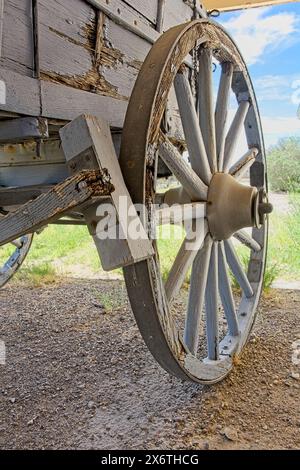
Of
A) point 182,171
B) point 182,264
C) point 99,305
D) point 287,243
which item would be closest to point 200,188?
point 182,171

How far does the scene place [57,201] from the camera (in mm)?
1084

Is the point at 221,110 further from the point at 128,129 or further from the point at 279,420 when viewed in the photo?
the point at 279,420

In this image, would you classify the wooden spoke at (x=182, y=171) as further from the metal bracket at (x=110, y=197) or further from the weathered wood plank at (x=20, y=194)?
the weathered wood plank at (x=20, y=194)

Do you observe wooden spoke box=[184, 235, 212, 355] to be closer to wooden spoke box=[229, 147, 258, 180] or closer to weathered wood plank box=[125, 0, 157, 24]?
wooden spoke box=[229, 147, 258, 180]

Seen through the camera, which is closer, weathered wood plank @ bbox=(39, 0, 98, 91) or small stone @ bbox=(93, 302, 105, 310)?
weathered wood plank @ bbox=(39, 0, 98, 91)

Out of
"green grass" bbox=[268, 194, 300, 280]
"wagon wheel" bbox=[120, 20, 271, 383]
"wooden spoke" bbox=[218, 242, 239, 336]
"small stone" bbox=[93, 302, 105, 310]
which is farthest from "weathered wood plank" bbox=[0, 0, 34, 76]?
"green grass" bbox=[268, 194, 300, 280]

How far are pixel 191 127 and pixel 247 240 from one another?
73 cm

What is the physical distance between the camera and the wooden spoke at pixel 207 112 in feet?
5.77

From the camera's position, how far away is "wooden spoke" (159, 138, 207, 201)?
4.83 feet

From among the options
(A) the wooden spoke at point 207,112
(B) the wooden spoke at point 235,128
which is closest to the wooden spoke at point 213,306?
(A) the wooden spoke at point 207,112

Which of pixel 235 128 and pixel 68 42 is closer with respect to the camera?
pixel 68 42

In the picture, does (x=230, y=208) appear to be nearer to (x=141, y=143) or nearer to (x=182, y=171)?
(x=182, y=171)

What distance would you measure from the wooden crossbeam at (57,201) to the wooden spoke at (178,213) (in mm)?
349
